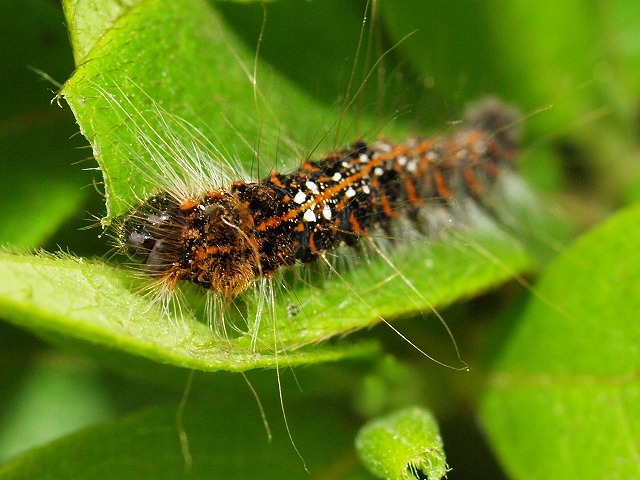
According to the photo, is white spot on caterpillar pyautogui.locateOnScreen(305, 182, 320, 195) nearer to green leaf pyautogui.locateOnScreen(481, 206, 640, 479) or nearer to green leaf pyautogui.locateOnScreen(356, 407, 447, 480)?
green leaf pyautogui.locateOnScreen(356, 407, 447, 480)

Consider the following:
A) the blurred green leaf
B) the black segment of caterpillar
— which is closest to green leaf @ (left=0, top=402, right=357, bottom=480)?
the black segment of caterpillar

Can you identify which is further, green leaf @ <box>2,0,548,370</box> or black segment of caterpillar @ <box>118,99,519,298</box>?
black segment of caterpillar @ <box>118,99,519,298</box>

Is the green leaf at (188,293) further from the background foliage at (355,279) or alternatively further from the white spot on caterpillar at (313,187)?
the white spot on caterpillar at (313,187)

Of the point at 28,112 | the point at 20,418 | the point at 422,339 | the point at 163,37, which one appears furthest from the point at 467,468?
the point at 28,112

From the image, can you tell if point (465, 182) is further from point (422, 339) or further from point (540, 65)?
point (422, 339)

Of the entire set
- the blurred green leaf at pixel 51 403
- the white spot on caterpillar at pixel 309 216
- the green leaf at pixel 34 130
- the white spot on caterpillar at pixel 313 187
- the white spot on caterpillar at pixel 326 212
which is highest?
the green leaf at pixel 34 130

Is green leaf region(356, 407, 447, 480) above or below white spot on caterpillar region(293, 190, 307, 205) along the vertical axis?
below

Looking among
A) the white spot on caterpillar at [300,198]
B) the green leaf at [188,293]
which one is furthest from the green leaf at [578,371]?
the white spot on caterpillar at [300,198]

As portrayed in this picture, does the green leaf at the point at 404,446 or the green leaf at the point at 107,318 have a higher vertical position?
the green leaf at the point at 107,318
